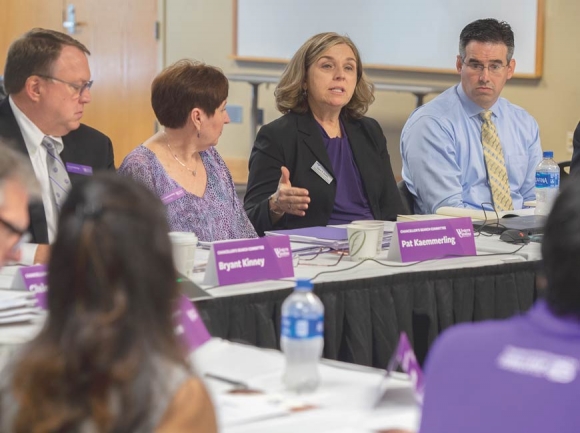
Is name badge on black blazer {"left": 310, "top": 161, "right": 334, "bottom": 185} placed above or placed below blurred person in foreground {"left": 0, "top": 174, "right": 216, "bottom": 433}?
above

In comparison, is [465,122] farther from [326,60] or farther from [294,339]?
[294,339]

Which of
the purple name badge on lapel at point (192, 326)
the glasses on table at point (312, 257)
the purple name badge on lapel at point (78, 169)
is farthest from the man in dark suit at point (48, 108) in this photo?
the purple name badge on lapel at point (192, 326)

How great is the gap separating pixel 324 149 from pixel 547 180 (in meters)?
0.97

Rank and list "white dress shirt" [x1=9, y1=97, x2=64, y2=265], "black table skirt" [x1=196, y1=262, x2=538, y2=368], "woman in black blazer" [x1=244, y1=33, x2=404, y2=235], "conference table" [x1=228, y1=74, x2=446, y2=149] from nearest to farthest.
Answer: "black table skirt" [x1=196, y1=262, x2=538, y2=368]
"white dress shirt" [x1=9, y1=97, x2=64, y2=265]
"woman in black blazer" [x1=244, y1=33, x2=404, y2=235]
"conference table" [x1=228, y1=74, x2=446, y2=149]

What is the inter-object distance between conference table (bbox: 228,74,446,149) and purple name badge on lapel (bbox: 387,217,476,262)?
3728 mm

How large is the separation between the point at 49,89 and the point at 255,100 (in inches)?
166

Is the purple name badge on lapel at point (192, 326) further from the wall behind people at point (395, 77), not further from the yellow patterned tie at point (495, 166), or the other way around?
the wall behind people at point (395, 77)

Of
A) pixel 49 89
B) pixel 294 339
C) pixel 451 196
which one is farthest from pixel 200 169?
pixel 294 339

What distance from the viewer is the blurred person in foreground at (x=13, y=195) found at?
150 centimetres

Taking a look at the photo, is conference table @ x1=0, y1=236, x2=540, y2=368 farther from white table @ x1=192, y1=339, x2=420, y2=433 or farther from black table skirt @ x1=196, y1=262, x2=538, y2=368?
white table @ x1=192, y1=339, x2=420, y2=433

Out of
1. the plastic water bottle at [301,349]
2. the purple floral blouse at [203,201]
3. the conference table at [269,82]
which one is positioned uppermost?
the conference table at [269,82]

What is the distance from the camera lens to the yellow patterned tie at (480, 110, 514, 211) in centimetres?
427

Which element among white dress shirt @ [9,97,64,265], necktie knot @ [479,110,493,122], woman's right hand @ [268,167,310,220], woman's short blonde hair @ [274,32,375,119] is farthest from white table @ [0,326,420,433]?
necktie knot @ [479,110,493,122]

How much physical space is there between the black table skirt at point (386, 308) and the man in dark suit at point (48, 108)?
0.85m
